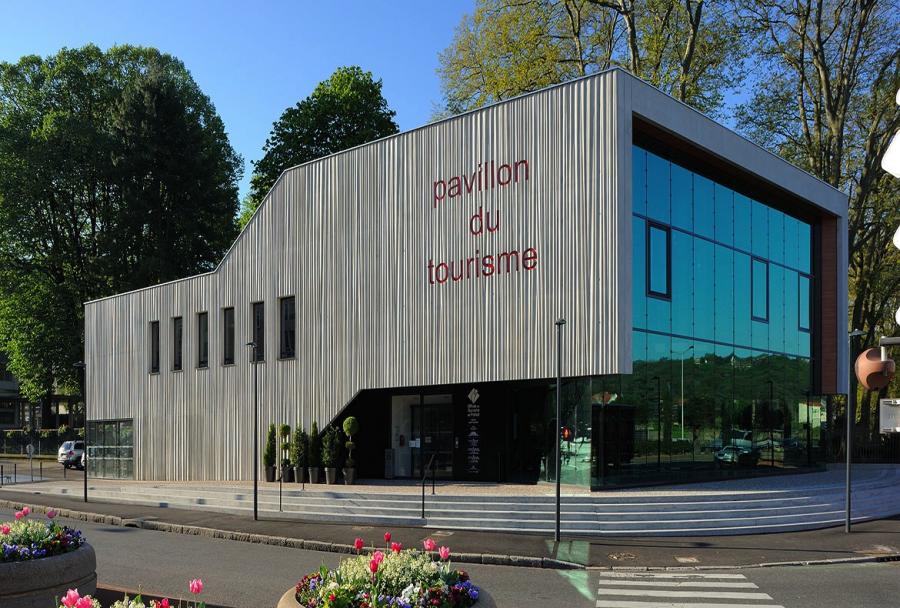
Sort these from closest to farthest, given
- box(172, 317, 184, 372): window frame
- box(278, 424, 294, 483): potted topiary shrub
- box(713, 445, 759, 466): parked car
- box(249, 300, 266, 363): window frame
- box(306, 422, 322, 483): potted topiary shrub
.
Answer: box(713, 445, 759, 466): parked car < box(306, 422, 322, 483): potted topiary shrub < box(278, 424, 294, 483): potted topiary shrub < box(249, 300, 266, 363): window frame < box(172, 317, 184, 372): window frame

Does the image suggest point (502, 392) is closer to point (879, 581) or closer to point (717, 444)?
point (717, 444)

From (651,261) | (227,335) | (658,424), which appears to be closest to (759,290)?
(651,261)

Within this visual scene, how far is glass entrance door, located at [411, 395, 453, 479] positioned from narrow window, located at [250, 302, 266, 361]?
236 inches

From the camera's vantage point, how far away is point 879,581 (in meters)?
13.4

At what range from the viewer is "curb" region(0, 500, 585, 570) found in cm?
1540

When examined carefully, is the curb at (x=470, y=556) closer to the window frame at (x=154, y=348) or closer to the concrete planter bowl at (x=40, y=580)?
the concrete planter bowl at (x=40, y=580)

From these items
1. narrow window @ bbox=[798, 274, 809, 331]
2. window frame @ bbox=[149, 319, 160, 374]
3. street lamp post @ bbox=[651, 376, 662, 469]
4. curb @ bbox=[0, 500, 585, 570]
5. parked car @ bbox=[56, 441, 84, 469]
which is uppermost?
narrow window @ bbox=[798, 274, 809, 331]

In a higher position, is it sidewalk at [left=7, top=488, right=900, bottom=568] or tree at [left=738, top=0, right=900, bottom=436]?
tree at [left=738, top=0, right=900, bottom=436]

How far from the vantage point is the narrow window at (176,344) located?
33.2 metres

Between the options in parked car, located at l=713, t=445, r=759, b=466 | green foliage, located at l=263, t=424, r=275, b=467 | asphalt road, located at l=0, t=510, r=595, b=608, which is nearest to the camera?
asphalt road, located at l=0, t=510, r=595, b=608

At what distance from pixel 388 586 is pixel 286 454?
2162 cm

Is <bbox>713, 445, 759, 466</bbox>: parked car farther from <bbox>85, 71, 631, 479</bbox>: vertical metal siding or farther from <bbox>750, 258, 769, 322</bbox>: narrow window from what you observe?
<bbox>85, 71, 631, 479</bbox>: vertical metal siding

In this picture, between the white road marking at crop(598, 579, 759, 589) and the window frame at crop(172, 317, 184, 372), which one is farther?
the window frame at crop(172, 317, 184, 372)

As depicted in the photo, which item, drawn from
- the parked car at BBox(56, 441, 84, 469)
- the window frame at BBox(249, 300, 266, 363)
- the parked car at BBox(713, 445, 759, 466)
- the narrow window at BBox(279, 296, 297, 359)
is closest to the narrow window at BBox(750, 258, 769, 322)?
the parked car at BBox(713, 445, 759, 466)
